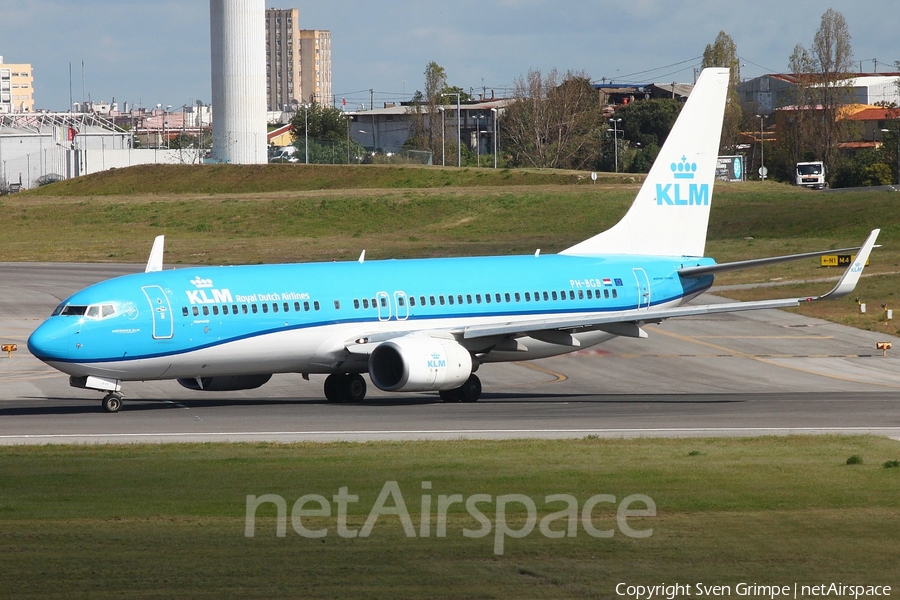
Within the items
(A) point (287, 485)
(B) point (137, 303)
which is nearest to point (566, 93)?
(B) point (137, 303)

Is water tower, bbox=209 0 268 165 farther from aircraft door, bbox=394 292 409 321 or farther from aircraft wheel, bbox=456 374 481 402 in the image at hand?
aircraft wheel, bbox=456 374 481 402

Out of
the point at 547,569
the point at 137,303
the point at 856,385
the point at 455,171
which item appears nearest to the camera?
the point at 547,569

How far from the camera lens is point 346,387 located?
38.8 meters

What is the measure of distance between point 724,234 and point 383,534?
8254 centimetres

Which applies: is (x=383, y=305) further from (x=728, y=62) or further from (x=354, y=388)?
(x=728, y=62)

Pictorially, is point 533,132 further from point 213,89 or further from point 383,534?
point 383,534

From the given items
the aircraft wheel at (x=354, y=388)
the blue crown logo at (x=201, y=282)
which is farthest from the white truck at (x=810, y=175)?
the blue crown logo at (x=201, y=282)

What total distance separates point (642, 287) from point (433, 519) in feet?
82.7

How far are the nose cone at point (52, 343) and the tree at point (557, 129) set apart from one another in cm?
13751

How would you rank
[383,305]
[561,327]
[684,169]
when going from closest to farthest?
[561,327], [383,305], [684,169]

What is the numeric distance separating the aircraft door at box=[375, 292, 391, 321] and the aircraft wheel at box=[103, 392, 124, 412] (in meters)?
7.62

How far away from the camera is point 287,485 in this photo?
71.1 feet
